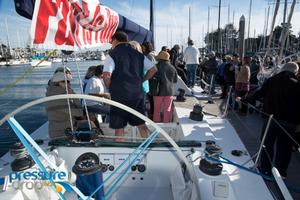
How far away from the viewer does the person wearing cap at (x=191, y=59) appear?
6.50 m

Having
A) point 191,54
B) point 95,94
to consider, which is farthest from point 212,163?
point 191,54

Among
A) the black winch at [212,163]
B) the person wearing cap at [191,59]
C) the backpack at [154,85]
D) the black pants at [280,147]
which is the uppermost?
the person wearing cap at [191,59]

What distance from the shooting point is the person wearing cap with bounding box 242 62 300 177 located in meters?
2.70

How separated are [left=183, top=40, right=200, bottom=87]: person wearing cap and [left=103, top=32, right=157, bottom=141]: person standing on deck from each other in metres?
4.14

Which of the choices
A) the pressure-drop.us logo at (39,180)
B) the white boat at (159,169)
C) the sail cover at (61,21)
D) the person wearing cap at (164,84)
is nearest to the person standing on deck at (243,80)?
the person wearing cap at (164,84)

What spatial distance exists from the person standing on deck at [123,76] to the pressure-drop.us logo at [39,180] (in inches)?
43.6

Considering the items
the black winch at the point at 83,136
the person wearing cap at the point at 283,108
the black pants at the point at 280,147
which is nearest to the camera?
the black winch at the point at 83,136

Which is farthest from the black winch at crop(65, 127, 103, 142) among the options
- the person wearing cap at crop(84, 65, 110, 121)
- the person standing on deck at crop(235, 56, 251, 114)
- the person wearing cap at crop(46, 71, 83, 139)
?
Answer: the person standing on deck at crop(235, 56, 251, 114)

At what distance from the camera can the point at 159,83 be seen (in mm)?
3889

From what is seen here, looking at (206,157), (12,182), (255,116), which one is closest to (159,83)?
(206,157)

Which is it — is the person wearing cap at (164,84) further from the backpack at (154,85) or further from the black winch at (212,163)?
the black winch at (212,163)

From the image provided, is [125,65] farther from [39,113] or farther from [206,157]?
[39,113]

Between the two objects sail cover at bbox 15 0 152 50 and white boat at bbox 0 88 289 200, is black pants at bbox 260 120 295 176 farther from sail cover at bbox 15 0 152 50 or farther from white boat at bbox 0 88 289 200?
sail cover at bbox 15 0 152 50

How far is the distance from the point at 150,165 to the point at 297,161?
268cm
